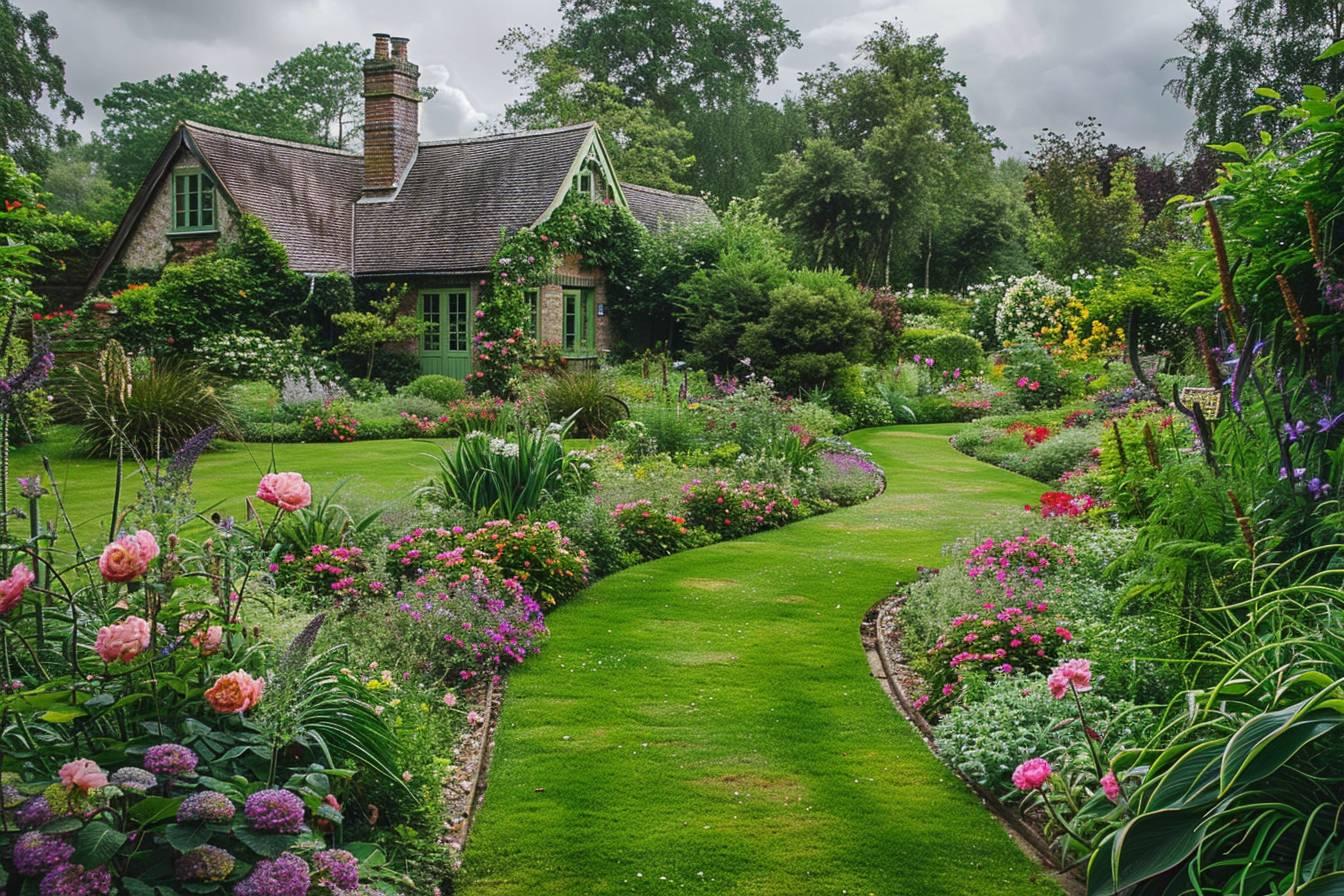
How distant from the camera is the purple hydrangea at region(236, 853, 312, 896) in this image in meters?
2.69

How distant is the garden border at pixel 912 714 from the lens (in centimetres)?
392

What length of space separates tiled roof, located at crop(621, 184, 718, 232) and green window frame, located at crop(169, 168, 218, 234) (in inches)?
376

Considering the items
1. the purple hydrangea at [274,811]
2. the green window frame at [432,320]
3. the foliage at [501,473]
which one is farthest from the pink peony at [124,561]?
the green window frame at [432,320]

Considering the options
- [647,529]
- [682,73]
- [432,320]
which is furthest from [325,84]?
[647,529]

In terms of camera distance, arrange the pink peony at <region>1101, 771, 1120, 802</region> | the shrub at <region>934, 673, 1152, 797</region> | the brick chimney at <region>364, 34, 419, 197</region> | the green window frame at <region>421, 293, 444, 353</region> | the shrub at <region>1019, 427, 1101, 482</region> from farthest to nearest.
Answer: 1. the brick chimney at <region>364, 34, 419, 197</region>
2. the green window frame at <region>421, 293, 444, 353</region>
3. the shrub at <region>1019, 427, 1101, 482</region>
4. the shrub at <region>934, 673, 1152, 797</region>
5. the pink peony at <region>1101, 771, 1120, 802</region>

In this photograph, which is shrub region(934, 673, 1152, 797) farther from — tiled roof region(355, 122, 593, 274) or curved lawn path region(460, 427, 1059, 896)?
tiled roof region(355, 122, 593, 274)

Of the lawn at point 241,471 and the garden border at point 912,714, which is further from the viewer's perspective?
the lawn at point 241,471

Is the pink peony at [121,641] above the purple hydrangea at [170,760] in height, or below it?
above

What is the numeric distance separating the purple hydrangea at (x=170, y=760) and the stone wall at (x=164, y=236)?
68.8ft

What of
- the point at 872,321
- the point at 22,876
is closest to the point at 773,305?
the point at 872,321

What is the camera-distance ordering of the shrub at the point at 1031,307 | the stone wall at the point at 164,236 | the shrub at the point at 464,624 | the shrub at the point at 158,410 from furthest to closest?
the shrub at the point at 1031,307 → the stone wall at the point at 164,236 → the shrub at the point at 158,410 → the shrub at the point at 464,624

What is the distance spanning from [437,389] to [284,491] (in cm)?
1709

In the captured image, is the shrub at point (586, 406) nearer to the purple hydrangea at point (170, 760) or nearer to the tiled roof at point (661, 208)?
the tiled roof at point (661, 208)

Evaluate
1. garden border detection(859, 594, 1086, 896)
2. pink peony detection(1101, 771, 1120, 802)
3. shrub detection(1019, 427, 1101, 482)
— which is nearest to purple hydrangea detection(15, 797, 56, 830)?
pink peony detection(1101, 771, 1120, 802)
